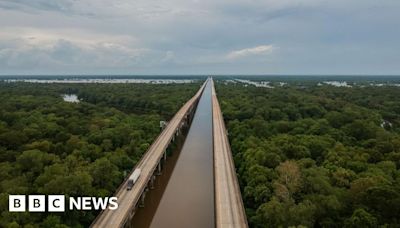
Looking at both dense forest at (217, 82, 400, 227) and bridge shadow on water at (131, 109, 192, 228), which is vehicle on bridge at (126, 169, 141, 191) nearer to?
bridge shadow on water at (131, 109, 192, 228)

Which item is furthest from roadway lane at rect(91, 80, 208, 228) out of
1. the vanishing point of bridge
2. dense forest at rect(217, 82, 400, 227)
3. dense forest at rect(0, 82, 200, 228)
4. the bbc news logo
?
dense forest at rect(217, 82, 400, 227)

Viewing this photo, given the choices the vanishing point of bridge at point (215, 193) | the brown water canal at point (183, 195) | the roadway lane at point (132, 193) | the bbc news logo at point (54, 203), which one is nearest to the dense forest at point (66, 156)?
the bbc news logo at point (54, 203)

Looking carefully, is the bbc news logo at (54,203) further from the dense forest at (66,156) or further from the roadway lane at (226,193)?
the roadway lane at (226,193)

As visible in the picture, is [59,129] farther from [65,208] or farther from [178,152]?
[65,208]

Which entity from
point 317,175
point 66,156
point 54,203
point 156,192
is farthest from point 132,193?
point 317,175

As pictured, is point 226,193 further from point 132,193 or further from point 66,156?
point 66,156

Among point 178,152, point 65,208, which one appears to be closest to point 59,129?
point 178,152
